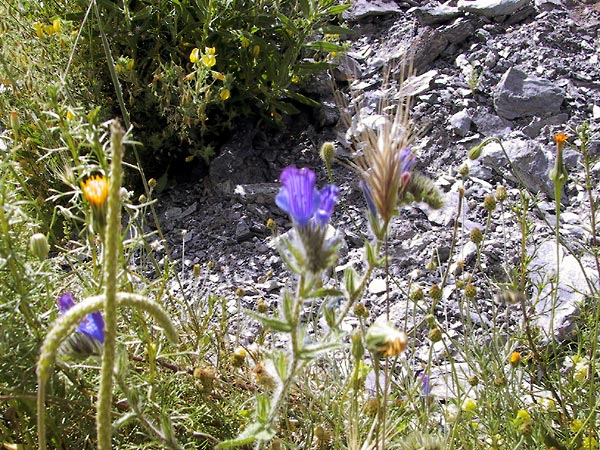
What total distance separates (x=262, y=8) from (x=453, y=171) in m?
1.24

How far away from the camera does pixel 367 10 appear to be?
13.4ft

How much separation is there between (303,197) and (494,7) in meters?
3.37

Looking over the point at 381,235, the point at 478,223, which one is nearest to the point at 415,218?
the point at 478,223

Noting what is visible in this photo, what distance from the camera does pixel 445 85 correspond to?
3.59 meters

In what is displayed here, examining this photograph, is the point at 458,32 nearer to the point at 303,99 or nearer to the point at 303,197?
the point at 303,99

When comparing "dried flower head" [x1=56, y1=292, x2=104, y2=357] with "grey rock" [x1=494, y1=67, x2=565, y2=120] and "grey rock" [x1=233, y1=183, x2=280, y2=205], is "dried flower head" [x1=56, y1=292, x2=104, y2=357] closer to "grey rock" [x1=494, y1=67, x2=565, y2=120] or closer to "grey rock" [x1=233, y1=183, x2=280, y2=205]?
"grey rock" [x1=233, y1=183, x2=280, y2=205]

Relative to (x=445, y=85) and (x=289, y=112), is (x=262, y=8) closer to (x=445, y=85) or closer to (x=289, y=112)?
(x=289, y=112)

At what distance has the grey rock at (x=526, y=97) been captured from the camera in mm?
3373

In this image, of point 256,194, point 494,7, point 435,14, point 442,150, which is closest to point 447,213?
point 442,150

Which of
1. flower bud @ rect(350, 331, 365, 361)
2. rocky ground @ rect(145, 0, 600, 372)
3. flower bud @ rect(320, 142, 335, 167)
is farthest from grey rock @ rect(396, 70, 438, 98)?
flower bud @ rect(350, 331, 365, 361)

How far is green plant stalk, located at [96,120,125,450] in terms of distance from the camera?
0.87m

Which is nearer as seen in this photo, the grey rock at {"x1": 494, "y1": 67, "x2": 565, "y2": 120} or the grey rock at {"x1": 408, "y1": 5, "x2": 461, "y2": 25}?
the grey rock at {"x1": 494, "y1": 67, "x2": 565, "y2": 120}

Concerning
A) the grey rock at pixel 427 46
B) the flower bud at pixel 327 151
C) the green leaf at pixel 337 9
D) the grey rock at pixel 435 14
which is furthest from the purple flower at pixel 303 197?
the grey rock at pixel 435 14

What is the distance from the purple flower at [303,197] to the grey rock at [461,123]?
2375 millimetres
